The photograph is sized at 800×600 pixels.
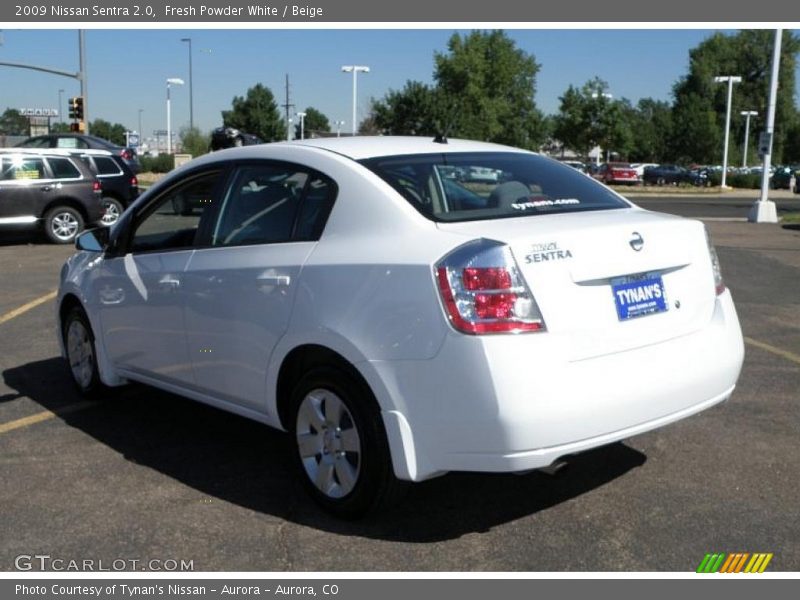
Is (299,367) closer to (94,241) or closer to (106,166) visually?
(94,241)

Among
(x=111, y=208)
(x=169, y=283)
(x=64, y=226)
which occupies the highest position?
(x=169, y=283)

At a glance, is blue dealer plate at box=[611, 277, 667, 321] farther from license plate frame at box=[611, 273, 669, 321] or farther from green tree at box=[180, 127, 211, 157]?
green tree at box=[180, 127, 211, 157]

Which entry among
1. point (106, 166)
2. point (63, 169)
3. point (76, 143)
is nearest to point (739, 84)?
point (76, 143)

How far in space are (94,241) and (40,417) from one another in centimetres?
114

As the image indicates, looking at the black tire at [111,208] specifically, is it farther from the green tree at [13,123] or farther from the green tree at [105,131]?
the green tree at [13,123]

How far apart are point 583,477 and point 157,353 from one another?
239 centimetres

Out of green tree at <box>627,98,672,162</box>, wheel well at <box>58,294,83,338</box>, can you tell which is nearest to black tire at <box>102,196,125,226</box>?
wheel well at <box>58,294,83,338</box>

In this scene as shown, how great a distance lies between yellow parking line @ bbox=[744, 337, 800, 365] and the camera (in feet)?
23.6

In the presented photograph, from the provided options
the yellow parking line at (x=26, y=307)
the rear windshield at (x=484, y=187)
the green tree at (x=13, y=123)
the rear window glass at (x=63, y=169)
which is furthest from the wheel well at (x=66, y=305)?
the green tree at (x=13, y=123)

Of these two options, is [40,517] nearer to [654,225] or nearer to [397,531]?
[397,531]

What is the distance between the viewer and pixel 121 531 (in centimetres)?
402

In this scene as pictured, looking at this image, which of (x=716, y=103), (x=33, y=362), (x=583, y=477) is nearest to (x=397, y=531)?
(x=583, y=477)

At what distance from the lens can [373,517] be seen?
4043mm

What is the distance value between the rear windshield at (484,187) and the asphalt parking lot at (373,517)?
1335 millimetres
